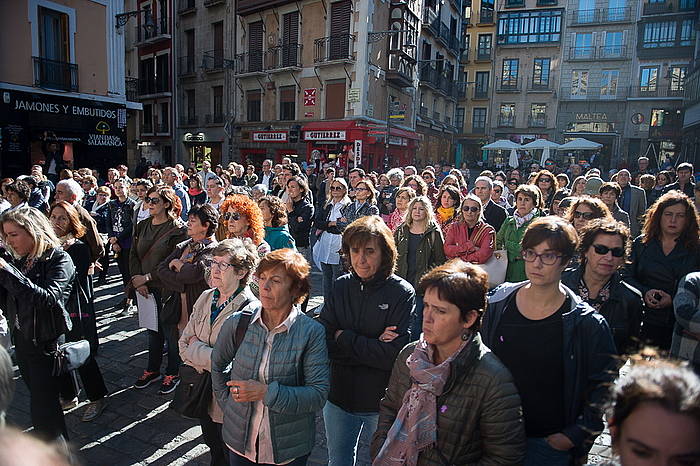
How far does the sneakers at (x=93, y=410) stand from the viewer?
3923 mm

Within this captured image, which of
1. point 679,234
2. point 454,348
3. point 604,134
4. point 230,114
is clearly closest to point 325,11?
point 230,114

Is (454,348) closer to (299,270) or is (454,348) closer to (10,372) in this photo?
(299,270)

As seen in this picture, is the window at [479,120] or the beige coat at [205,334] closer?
the beige coat at [205,334]

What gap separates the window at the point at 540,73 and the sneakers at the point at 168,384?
40.4 m

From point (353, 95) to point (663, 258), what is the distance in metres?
19.4

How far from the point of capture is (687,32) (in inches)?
1270

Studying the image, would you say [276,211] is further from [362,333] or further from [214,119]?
[214,119]

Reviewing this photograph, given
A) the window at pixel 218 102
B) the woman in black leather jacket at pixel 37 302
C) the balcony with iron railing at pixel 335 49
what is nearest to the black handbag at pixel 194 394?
the woman in black leather jacket at pixel 37 302

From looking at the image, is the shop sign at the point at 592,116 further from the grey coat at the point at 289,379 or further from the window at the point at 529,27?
the grey coat at the point at 289,379

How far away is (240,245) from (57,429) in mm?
1843

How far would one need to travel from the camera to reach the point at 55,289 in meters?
3.18

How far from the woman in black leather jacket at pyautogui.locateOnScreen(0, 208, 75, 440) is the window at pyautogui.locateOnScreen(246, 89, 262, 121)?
917 inches

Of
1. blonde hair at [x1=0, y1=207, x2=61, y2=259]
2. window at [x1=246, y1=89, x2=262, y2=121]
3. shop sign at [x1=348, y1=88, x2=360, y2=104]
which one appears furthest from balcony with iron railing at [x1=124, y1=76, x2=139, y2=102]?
blonde hair at [x1=0, y1=207, x2=61, y2=259]

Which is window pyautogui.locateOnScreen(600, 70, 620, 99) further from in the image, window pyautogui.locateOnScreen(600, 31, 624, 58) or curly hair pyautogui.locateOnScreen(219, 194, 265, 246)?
curly hair pyautogui.locateOnScreen(219, 194, 265, 246)
